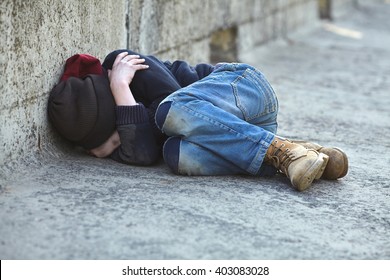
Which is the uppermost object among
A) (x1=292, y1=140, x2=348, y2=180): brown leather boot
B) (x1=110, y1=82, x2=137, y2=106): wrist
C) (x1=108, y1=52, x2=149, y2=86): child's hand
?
(x1=108, y1=52, x2=149, y2=86): child's hand

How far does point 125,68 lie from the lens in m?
3.13

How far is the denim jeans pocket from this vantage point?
10.2 ft

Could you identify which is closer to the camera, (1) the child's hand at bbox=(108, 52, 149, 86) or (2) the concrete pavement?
(2) the concrete pavement

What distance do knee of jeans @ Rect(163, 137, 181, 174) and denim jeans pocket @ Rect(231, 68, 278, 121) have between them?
33 cm

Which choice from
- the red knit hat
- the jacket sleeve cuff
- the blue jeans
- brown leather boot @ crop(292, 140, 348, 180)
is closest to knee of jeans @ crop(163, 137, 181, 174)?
the blue jeans

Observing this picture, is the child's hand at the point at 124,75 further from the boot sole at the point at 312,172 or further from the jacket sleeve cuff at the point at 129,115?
the boot sole at the point at 312,172

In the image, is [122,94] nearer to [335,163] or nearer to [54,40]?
[54,40]

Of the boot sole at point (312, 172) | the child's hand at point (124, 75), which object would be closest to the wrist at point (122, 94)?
the child's hand at point (124, 75)

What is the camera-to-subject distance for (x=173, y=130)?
2.92 meters

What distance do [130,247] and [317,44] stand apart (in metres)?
6.84

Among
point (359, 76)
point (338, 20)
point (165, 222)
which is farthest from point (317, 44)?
point (165, 222)

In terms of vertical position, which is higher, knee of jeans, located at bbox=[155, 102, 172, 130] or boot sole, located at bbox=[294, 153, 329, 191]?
knee of jeans, located at bbox=[155, 102, 172, 130]

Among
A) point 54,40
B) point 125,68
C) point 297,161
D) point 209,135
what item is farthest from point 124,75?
point 297,161

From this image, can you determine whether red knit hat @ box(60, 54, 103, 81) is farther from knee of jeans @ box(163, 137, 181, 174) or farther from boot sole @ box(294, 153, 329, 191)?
boot sole @ box(294, 153, 329, 191)
